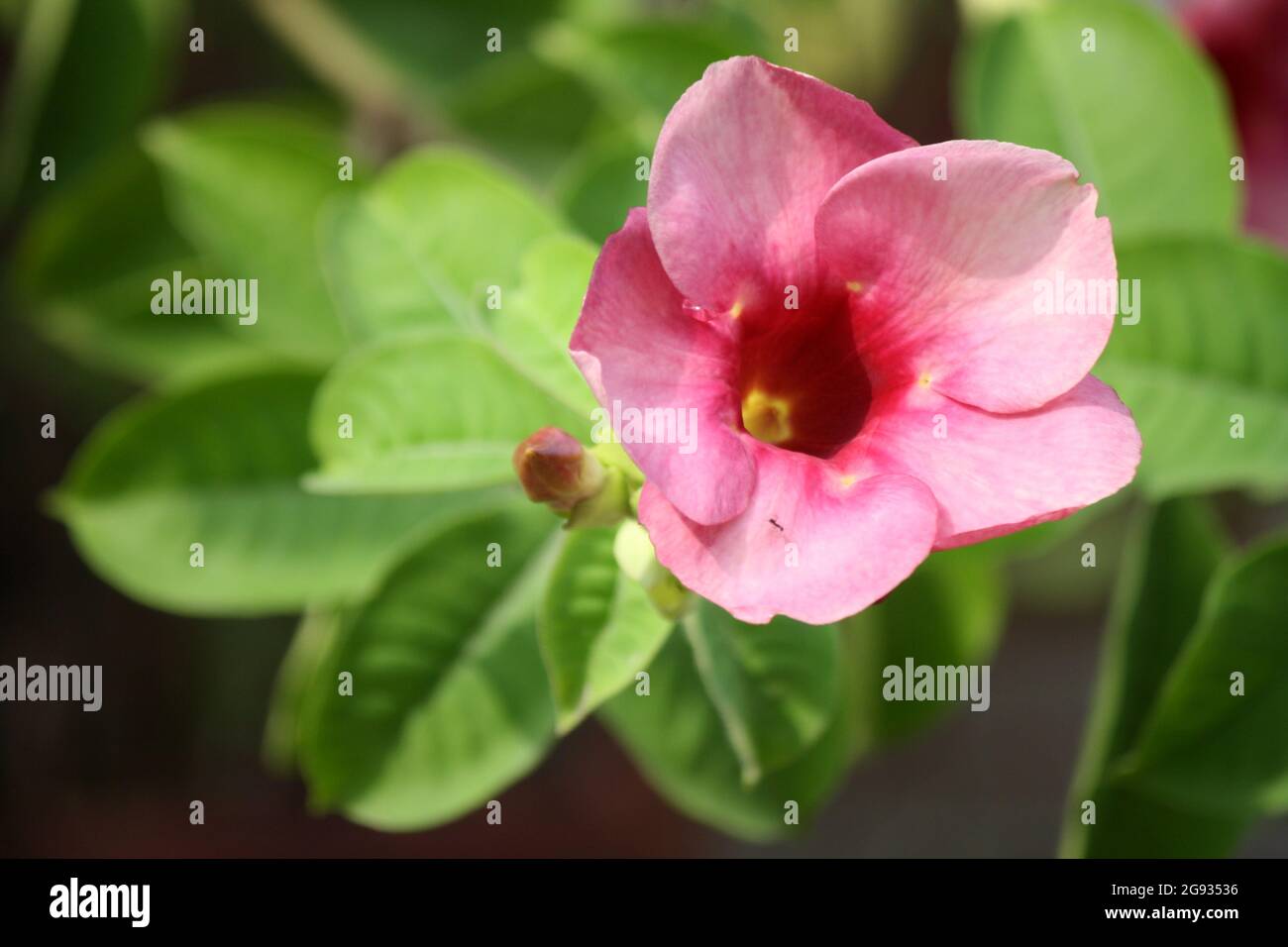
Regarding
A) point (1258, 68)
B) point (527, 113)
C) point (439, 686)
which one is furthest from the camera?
point (1258, 68)

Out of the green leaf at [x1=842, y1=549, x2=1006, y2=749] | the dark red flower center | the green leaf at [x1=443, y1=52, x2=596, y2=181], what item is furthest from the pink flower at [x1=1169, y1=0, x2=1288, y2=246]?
the dark red flower center

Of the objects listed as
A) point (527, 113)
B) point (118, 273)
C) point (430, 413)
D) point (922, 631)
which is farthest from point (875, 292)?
point (118, 273)

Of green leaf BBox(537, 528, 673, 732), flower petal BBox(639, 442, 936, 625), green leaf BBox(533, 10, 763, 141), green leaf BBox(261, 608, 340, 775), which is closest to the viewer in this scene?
flower petal BBox(639, 442, 936, 625)

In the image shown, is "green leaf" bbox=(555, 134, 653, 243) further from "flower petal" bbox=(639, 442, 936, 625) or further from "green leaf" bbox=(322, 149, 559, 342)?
"flower petal" bbox=(639, 442, 936, 625)

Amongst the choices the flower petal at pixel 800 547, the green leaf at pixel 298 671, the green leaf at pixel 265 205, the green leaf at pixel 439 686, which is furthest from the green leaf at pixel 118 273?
the flower petal at pixel 800 547

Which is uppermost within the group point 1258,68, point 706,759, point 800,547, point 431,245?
point 1258,68

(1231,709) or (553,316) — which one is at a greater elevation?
(553,316)

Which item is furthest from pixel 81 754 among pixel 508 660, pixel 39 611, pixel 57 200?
pixel 508 660

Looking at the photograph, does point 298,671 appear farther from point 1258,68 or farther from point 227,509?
point 1258,68
